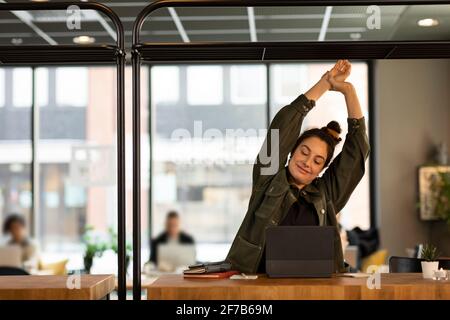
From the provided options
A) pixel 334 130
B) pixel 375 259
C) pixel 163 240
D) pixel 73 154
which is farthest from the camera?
pixel 73 154

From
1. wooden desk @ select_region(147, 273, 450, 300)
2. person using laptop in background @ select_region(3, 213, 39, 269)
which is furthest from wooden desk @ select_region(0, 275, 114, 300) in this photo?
person using laptop in background @ select_region(3, 213, 39, 269)

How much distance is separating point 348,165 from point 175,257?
4.40 metres

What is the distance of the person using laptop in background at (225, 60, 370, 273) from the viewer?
3145mm

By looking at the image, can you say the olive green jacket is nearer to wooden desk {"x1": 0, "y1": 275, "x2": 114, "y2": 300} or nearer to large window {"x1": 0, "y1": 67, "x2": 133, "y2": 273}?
wooden desk {"x1": 0, "y1": 275, "x2": 114, "y2": 300}

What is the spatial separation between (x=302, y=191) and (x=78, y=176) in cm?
625

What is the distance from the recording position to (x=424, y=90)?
27.9ft

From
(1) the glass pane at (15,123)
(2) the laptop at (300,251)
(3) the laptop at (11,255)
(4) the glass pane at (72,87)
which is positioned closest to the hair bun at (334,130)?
(2) the laptop at (300,251)

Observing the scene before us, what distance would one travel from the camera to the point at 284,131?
320 centimetres

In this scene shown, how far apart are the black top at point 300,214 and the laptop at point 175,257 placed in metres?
4.10

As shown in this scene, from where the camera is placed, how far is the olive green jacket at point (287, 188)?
10.3 feet

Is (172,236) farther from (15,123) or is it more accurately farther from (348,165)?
(348,165)

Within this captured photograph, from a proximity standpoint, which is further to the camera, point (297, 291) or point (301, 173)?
point (301, 173)

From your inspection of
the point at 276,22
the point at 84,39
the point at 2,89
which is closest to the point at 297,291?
the point at 276,22
